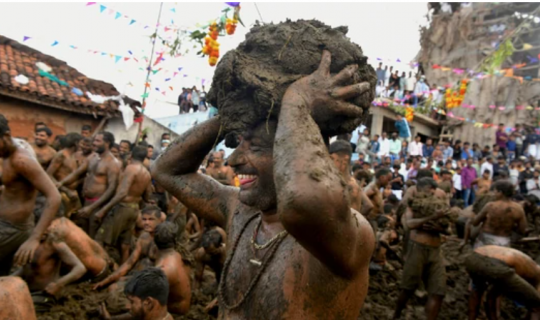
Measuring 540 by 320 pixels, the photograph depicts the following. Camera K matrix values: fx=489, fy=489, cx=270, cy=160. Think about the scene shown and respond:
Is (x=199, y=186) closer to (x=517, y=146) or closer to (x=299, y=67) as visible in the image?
(x=299, y=67)

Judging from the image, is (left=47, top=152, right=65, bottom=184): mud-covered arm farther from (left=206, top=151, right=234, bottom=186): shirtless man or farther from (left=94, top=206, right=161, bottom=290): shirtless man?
(left=94, top=206, right=161, bottom=290): shirtless man

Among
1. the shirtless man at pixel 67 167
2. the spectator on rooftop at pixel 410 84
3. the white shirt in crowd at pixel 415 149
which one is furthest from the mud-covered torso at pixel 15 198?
the spectator on rooftop at pixel 410 84

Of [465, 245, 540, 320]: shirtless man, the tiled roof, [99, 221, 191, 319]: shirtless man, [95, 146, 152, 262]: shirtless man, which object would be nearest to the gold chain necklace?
[99, 221, 191, 319]: shirtless man

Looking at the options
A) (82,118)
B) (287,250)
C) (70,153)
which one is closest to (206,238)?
(70,153)

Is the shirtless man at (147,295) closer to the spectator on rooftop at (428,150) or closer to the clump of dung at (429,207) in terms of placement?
the clump of dung at (429,207)

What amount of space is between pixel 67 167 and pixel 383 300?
5854mm

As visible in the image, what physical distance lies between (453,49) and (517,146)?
1161cm

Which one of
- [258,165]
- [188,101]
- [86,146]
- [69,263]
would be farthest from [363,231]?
[188,101]

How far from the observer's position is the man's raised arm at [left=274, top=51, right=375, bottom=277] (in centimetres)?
153

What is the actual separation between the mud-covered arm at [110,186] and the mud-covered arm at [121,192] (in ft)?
0.30

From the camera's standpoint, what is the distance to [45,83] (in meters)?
15.0

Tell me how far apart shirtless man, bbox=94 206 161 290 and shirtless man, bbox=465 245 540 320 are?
4.27 m

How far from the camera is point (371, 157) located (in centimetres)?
1641

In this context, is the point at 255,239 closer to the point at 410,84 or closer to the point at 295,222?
the point at 295,222
